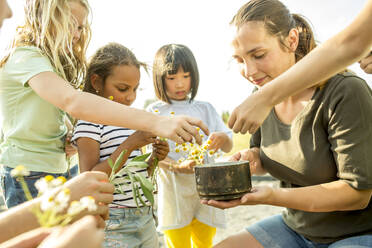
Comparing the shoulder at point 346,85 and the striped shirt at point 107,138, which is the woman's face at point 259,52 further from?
the striped shirt at point 107,138

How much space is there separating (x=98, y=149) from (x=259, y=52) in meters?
1.19

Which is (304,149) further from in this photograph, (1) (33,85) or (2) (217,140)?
(1) (33,85)

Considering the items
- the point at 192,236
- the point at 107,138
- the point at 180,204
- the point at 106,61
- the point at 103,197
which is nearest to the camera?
the point at 103,197

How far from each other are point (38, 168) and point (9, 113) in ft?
1.31

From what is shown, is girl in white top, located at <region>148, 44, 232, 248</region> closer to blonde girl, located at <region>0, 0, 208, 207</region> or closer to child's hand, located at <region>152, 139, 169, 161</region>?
child's hand, located at <region>152, 139, 169, 161</region>

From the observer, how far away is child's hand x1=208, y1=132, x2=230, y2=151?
2837 mm

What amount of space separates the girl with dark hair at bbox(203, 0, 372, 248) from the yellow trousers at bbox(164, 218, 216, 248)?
1177 millimetres

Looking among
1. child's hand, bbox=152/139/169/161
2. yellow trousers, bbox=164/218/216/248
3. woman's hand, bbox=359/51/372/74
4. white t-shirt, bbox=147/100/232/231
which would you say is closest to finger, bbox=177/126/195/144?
child's hand, bbox=152/139/169/161

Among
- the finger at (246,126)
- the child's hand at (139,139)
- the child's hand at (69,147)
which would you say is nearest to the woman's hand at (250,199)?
the finger at (246,126)

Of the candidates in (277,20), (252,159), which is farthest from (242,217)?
(277,20)

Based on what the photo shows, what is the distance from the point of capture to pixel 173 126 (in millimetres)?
1479

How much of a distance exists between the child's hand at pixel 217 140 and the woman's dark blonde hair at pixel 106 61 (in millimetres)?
888

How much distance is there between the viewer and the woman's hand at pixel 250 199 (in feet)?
4.92

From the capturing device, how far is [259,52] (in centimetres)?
197
